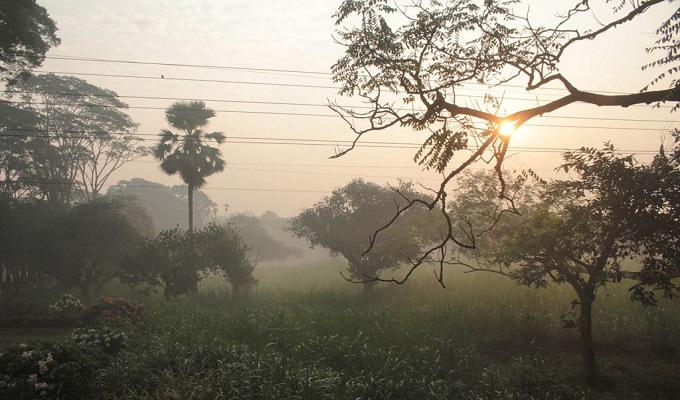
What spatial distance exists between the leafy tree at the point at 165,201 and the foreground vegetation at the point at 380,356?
76483 millimetres

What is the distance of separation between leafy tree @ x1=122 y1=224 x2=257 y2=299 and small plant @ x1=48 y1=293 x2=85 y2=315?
5091mm

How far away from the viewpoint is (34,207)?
31438 mm

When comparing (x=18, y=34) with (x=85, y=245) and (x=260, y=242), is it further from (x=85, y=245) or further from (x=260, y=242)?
(x=260, y=242)

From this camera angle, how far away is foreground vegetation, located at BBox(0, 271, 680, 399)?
8.89 metres

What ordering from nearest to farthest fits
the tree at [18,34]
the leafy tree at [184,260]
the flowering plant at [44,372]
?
1. the flowering plant at [44,372]
2. the tree at [18,34]
3. the leafy tree at [184,260]

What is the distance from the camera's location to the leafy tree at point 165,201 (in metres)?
89.6

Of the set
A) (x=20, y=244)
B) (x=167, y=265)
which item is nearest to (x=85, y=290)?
(x=20, y=244)

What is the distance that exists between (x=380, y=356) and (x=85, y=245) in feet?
75.5

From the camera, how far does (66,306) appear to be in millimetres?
19875

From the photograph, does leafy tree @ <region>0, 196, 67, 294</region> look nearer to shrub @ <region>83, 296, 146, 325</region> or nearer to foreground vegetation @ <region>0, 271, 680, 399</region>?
foreground vegetation @ <region>0, 271, 680, 399</region>

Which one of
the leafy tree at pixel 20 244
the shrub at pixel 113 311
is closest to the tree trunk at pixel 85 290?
the leafy tree at pixel 20 244

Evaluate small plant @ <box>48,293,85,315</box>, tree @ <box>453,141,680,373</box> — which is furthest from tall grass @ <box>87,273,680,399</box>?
small plant @ <box>48,293,85,315</box>

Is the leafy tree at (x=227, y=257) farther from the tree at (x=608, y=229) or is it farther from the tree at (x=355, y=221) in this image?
the tree at (x=608, y=229)

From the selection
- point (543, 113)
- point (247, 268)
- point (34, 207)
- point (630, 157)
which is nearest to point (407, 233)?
point (247, 268)
